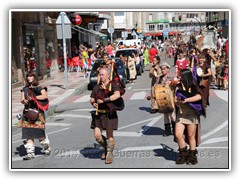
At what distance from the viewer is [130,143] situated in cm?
930

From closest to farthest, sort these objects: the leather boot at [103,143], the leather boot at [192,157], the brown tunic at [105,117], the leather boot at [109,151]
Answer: the leather boot at [192,157] → the brown tunic at [105,117] → the leather boot at [109,151] → the leather boot at [103,143]

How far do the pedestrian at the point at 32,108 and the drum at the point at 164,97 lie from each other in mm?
2102

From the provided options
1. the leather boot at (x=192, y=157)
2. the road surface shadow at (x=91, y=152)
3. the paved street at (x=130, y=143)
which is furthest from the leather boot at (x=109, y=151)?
the leather boot at (x=192, y=157)

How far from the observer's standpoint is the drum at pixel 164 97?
26.9 ft

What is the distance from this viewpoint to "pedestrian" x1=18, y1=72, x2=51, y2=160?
8.20 meters

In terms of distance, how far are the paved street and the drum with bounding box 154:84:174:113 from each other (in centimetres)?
89

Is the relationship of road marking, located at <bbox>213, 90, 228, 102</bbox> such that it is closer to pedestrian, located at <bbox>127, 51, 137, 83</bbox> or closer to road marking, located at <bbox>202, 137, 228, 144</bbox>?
road marking, located at <bbox>202, 137, 228, 144</bbox>

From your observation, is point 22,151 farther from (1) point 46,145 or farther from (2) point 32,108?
(2) point 32,108

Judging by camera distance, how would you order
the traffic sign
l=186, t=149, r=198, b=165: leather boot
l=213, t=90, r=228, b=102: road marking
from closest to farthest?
l=186, t=149, r=198, b=165: leather boot
l=213, t=90, r=228, b=102: road marking
the traffic sign

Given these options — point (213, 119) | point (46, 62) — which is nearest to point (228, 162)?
point (213, 119)

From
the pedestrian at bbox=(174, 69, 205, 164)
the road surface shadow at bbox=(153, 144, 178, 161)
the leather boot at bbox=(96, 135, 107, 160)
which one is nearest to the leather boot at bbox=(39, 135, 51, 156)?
the leather boot at bbox=(96, 135, 107, 160)

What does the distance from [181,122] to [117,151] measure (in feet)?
5.95

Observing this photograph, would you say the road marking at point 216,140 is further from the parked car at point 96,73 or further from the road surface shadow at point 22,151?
the parked car at point 96,73

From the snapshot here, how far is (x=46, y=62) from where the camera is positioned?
86.2 feet
